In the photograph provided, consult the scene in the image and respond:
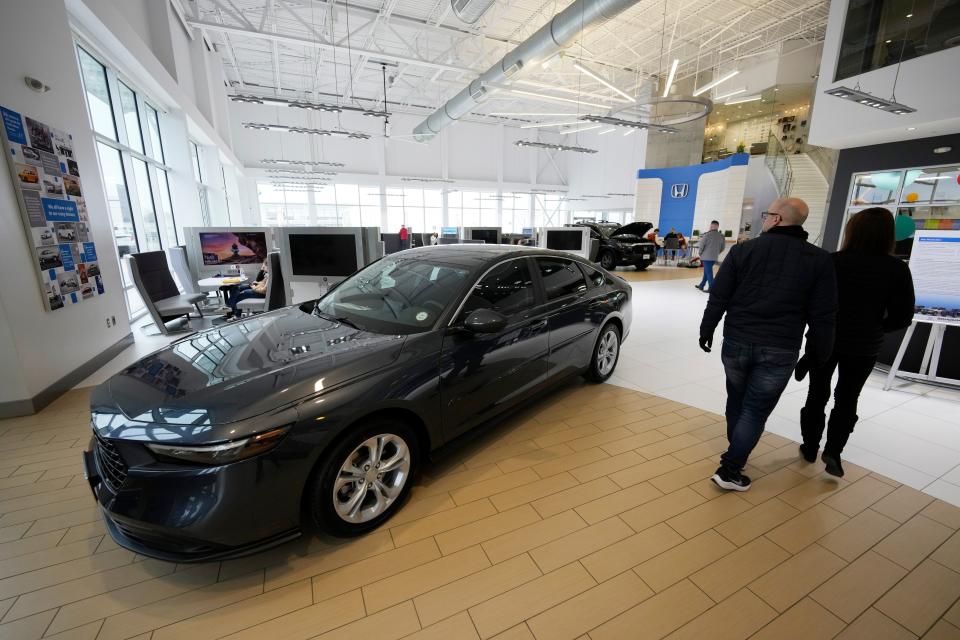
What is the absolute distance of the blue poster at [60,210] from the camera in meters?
3.46

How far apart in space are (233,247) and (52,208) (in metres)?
2.74

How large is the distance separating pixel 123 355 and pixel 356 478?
451 cm

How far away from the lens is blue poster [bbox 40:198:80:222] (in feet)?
11.4

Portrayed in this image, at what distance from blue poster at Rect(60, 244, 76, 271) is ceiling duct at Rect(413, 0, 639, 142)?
883 centimetres

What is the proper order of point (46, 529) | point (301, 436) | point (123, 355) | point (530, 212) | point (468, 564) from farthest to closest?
point (530, 212), point (123, 355), point (46, 529), point (468, 564), point (301, 436)

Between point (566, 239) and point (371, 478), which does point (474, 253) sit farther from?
point (566, 239)

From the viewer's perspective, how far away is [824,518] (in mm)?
2160

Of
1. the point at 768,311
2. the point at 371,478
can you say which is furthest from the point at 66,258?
the point at 768,311

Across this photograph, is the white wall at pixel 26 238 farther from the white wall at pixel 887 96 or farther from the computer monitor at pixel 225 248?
the white wall at pixel 887 96

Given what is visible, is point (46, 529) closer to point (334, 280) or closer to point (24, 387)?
point (24, 387)

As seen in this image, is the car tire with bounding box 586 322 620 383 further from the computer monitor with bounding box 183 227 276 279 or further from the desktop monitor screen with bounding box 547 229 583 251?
the computer monitor with bounding box 183 227 276 279

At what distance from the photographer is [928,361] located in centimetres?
393

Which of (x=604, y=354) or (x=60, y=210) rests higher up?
(x=60, y=210)

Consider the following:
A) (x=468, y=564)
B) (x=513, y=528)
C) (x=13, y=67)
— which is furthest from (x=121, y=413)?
(x=13, y=67)
